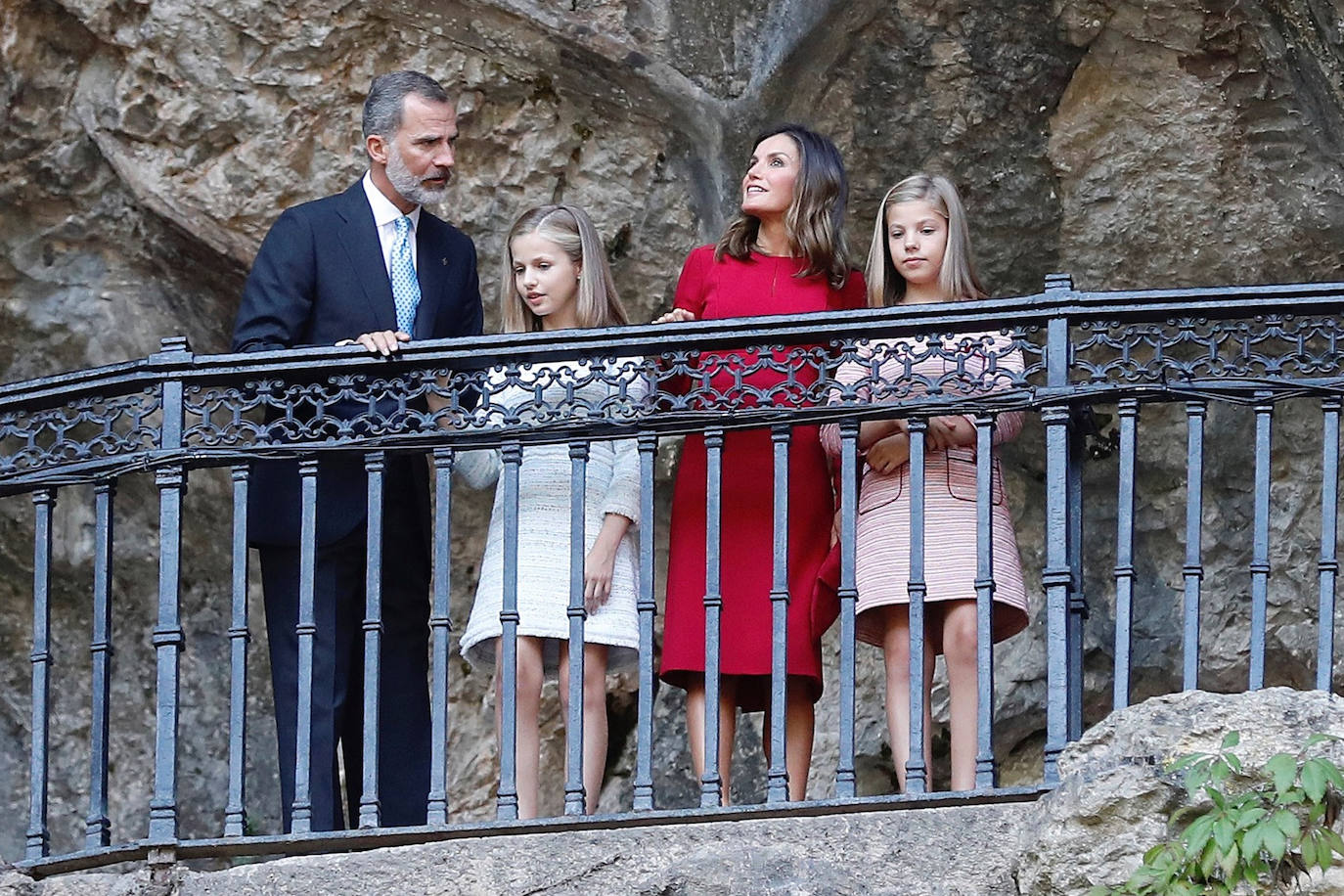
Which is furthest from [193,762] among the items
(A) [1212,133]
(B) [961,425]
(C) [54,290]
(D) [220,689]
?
(A) [1212,133]

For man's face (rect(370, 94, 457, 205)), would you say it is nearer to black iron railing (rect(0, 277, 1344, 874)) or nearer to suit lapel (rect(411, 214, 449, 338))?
suit lapel (rect(411, 214, 449, 338))

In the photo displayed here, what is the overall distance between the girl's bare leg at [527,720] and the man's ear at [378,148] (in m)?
1.32

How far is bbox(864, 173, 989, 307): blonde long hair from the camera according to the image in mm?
6004

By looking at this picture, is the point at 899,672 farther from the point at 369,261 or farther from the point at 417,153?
the point at 417,153

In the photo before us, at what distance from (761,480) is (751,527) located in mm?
127

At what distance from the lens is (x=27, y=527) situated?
777cm

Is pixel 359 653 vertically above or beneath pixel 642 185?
beneath

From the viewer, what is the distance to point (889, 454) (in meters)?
5.94

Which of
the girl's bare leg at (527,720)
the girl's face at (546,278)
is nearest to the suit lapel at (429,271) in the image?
the girl's face at (546,278)

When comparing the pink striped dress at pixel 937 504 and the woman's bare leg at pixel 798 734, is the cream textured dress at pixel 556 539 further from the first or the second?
the pink striped dress at pixel 937 504

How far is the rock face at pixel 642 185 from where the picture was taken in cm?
744

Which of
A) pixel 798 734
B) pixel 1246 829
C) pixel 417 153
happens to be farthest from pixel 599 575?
pixel 1246 829

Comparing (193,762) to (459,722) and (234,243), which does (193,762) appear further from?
(234,243)

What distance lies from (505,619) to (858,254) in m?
2.63
